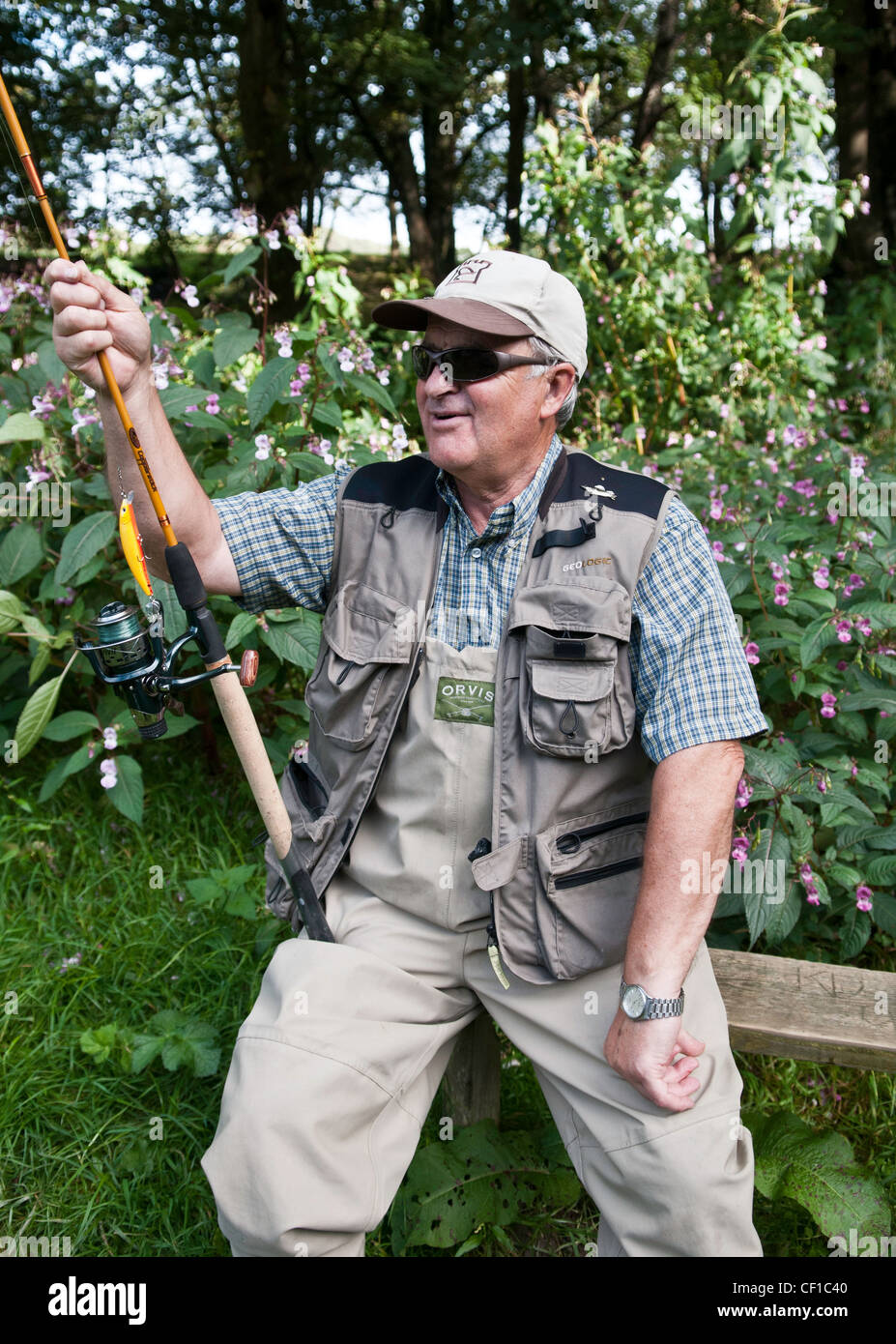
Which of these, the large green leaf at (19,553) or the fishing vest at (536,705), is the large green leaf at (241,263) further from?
the fishing vest at (536,705)

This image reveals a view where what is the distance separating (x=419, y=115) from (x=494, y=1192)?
45.2 ft

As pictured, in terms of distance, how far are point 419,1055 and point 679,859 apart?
0.68 m

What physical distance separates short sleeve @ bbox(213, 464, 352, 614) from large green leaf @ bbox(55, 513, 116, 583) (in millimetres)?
856

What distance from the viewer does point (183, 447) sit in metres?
3.45

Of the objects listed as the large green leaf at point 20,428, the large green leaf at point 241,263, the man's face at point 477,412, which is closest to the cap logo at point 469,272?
the man's face at point 477,412

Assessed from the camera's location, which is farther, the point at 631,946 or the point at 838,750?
the point at 838,750

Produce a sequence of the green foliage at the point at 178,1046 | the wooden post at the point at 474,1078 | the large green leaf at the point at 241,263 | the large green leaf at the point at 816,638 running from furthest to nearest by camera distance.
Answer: the large green leaf at the point at 241,263 → the large green leaf at the point at 816,638 → the green foliage at the point at 178,1046 → the wooden post at the point at 474,1078

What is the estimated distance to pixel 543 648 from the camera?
207cm

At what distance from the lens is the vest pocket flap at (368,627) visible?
2.17 m

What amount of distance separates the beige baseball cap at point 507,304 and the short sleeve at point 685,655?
0.48m

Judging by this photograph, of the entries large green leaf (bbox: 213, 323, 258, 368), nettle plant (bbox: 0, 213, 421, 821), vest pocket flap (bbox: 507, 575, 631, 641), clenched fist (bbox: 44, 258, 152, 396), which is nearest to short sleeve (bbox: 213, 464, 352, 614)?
clenched fist (bbox: 44, 258, 152, 396)

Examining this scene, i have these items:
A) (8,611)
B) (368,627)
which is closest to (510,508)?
(368,627)

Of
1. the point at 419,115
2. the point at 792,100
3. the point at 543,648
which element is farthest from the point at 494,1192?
the point at 419,115

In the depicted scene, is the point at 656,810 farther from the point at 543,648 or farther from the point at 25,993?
the point at 25,993
